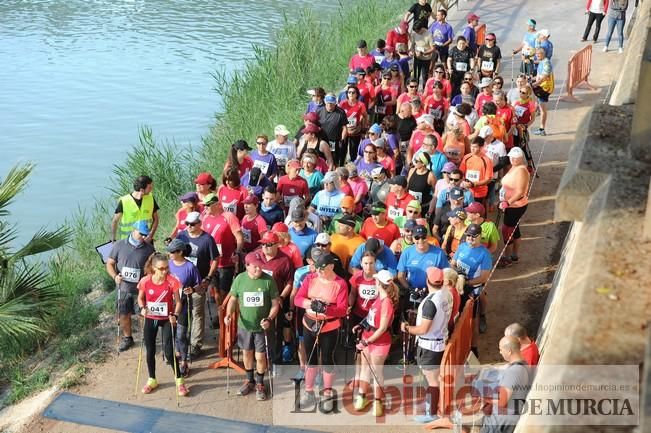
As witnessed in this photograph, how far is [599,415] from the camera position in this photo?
2381 mm

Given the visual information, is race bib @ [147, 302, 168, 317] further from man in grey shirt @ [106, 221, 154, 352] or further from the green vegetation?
the green vegetation

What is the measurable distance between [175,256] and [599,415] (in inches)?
272

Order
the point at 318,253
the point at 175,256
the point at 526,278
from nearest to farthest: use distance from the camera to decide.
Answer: the point at 318,253, the point at 175,256, the point at 526,278

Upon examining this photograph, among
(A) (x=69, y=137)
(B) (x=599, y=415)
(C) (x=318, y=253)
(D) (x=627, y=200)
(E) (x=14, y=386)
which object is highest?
(D) (x=627, y=200)

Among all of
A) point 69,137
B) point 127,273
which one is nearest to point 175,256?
point 127,273

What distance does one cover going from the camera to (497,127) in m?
12.1

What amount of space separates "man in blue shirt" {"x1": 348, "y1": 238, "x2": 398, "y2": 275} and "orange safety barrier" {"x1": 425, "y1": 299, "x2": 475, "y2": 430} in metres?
0.86

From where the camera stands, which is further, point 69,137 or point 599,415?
point 69,137

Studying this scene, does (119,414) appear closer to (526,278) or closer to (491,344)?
(491,344)

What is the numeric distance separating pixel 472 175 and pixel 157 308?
14.9ft

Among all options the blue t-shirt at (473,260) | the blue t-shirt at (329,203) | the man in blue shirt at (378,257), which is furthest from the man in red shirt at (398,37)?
the man in blue shirt at (378,257)

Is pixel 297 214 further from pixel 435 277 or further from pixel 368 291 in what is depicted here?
pixel 435 277

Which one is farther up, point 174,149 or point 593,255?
point 593,255

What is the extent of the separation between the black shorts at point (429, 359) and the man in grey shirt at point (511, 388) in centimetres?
135
